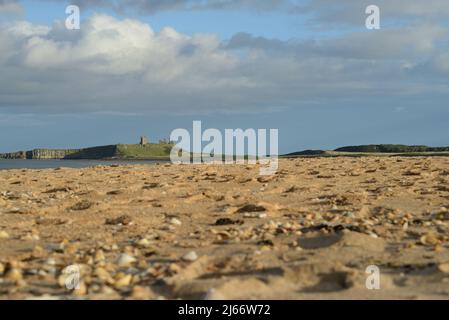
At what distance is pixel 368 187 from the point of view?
48.3 ft

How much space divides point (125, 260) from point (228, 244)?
1563 mm

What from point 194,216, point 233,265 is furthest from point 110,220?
point 233,265

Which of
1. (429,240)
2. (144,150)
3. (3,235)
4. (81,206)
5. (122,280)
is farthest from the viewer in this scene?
(144,150)

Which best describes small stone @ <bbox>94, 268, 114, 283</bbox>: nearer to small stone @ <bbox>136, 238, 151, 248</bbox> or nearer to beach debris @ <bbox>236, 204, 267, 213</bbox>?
small stone @ <bbox>136, 238, 151, 248</bbox>

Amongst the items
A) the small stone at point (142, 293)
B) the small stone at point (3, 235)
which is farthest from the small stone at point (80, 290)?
the small stone at point (3, 235)

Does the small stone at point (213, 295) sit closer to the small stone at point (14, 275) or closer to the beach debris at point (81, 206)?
the small stone at point (14, 275)

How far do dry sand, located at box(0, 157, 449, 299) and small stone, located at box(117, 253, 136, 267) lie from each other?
0.01m

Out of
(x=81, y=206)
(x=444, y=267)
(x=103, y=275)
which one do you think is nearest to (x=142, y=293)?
(x=103, y=275)

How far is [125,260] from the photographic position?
6426 mm

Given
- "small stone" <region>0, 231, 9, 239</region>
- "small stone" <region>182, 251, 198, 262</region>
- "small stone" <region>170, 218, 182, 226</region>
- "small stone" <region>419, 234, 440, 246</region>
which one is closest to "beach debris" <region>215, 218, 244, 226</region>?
"small stone" <region>170, 218, 182, 226</region>

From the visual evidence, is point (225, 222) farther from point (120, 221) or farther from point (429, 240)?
point (429, 240)

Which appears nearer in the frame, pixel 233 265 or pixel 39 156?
pixel 233 265
